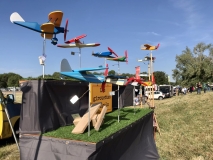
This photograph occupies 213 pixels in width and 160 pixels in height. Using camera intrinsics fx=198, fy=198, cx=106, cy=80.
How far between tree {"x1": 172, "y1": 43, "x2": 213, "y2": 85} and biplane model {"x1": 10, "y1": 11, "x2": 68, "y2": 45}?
116 feet

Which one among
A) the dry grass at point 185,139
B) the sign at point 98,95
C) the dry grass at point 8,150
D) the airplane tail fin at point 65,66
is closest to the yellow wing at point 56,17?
the airplane tail fin at point 65,66

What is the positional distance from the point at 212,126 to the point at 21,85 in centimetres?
851

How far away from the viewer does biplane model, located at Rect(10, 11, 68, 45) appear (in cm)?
362

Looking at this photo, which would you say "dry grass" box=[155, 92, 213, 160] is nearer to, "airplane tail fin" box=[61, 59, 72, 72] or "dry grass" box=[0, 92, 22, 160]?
"airplane tail fin" box=[61, 59, 72, 72]

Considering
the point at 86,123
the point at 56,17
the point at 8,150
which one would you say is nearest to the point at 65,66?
the point at 56,17

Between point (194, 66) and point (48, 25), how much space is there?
120 ft

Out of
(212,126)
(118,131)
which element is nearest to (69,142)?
(118,131)

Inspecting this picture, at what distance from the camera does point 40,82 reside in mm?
3346

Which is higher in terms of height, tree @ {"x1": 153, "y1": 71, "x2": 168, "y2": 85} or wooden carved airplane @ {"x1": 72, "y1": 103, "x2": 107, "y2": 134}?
tree @ {"x1": 153, "y1": 71, "x2": 168, "y2": 85}

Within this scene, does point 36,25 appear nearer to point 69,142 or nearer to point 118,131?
point 69,142

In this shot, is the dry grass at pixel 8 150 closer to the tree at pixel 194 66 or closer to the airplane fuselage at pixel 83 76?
the airplane fuselage at pixel 83 76

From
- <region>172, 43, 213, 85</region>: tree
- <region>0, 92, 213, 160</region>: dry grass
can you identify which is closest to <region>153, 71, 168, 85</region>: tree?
<region>172, 43, 213, 85</region>: tree

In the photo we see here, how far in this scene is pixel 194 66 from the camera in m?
36.0

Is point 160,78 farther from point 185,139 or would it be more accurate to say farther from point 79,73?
point 79,73
